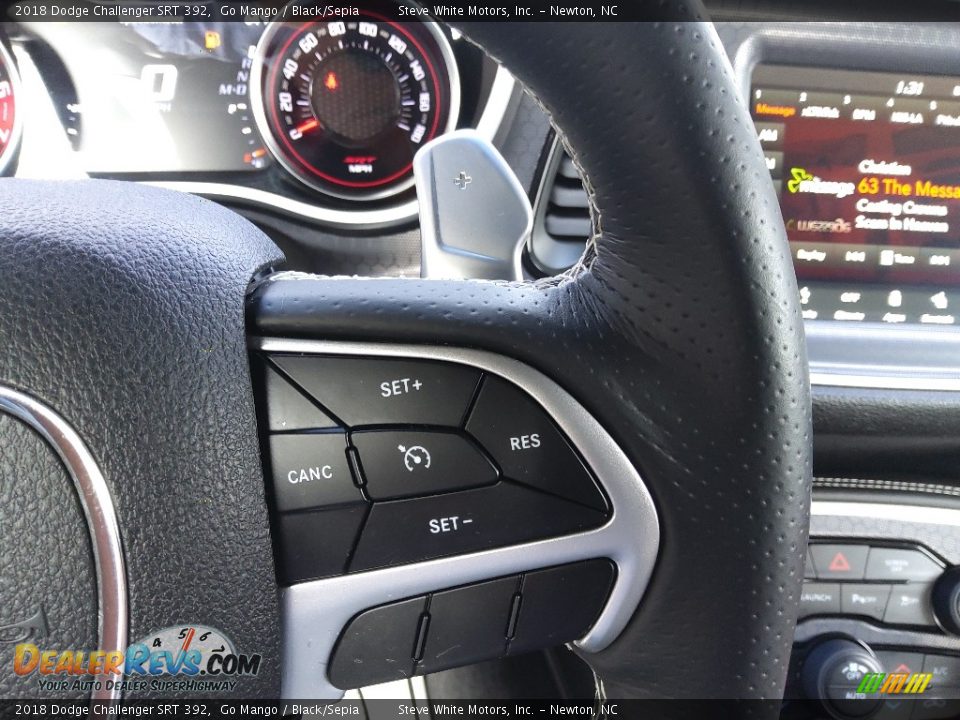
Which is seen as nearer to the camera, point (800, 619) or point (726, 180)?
point (726, 180)

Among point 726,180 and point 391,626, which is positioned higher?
point 726,180

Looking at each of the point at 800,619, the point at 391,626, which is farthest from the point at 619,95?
the point at 800,619

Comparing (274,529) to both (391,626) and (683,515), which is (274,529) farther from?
(683,515)

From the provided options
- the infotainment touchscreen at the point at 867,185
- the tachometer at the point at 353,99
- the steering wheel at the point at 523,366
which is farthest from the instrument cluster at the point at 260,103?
the steering wheel at the point at 523,366

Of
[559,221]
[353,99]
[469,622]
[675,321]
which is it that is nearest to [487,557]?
[469,622]

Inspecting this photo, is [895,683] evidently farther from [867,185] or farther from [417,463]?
[417,463]

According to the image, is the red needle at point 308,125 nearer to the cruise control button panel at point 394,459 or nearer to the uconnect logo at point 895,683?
the cruise control button panel at point 394,459

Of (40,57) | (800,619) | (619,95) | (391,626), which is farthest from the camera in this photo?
(40,57)

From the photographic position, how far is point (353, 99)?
1428mm

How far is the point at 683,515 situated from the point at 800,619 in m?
0.78

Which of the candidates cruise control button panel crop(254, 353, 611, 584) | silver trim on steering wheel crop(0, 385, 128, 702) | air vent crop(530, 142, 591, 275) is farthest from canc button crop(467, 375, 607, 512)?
air vent crop(530, 142, 591, 275)

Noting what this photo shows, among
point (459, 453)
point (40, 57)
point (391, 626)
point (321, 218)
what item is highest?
point (40, 57)

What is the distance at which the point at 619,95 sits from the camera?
0.48 m

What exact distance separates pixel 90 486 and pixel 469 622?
254 mm
